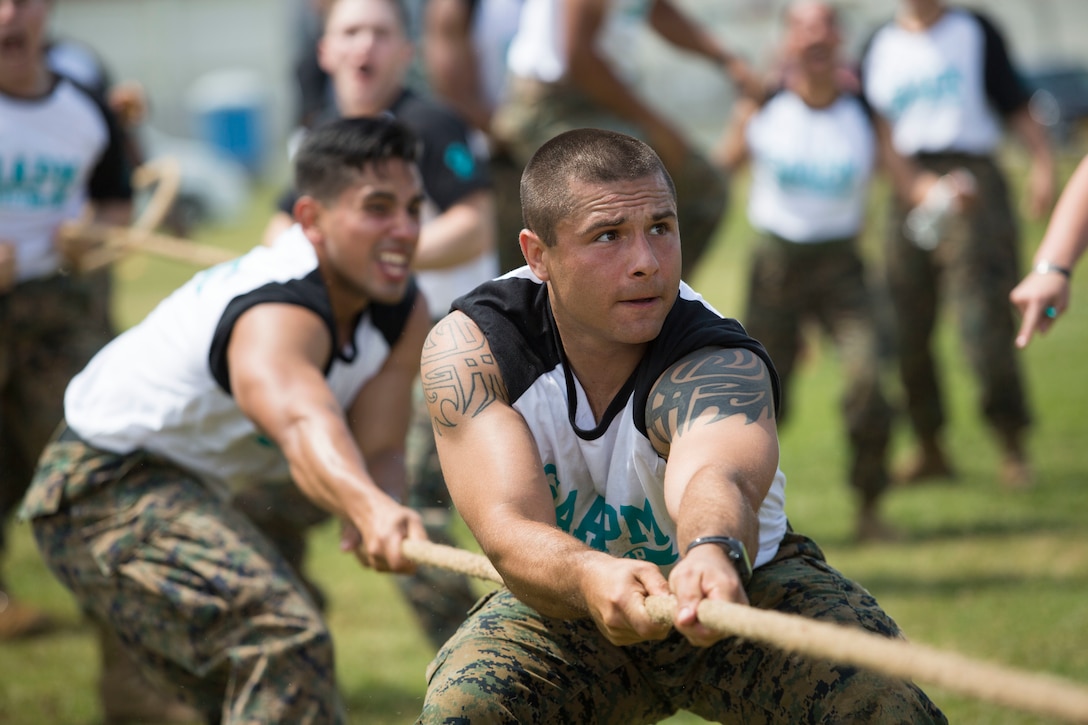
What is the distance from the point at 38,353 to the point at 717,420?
3808mm

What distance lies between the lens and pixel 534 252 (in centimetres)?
312

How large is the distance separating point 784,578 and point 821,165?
179 inches

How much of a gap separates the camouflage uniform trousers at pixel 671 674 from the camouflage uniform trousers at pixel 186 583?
73cm

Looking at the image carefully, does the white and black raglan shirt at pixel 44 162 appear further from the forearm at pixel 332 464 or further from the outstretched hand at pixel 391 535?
the outstretched hand at pixel 391 535

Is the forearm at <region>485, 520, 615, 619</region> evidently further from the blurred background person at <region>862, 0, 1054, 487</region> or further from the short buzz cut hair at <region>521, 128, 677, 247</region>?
the blurred background person at <region>862, 0, 1054, 487</region>

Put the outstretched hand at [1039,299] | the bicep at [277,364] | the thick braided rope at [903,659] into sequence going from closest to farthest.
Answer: the thick braided rope at [903,659]
the bicep at [277,364]
the outstretched hand at [1039,299]

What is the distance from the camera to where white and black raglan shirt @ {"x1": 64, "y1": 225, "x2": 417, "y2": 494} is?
3.99m

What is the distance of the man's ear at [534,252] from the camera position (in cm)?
309

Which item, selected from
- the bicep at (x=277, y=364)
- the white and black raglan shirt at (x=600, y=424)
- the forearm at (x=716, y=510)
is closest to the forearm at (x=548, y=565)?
the forearm at (x=716, y=510)

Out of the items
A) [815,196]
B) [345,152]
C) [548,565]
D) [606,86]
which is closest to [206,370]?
[345,152]

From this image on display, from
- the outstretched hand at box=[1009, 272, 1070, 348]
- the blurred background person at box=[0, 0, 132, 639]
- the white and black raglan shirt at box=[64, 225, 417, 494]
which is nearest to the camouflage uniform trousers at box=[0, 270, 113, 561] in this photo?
the blurred background person at box=[0, 0, 132, 639]

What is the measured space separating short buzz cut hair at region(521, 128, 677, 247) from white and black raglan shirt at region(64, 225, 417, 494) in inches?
42.4

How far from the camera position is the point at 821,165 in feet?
24.0

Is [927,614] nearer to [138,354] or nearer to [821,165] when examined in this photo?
[821,165]
